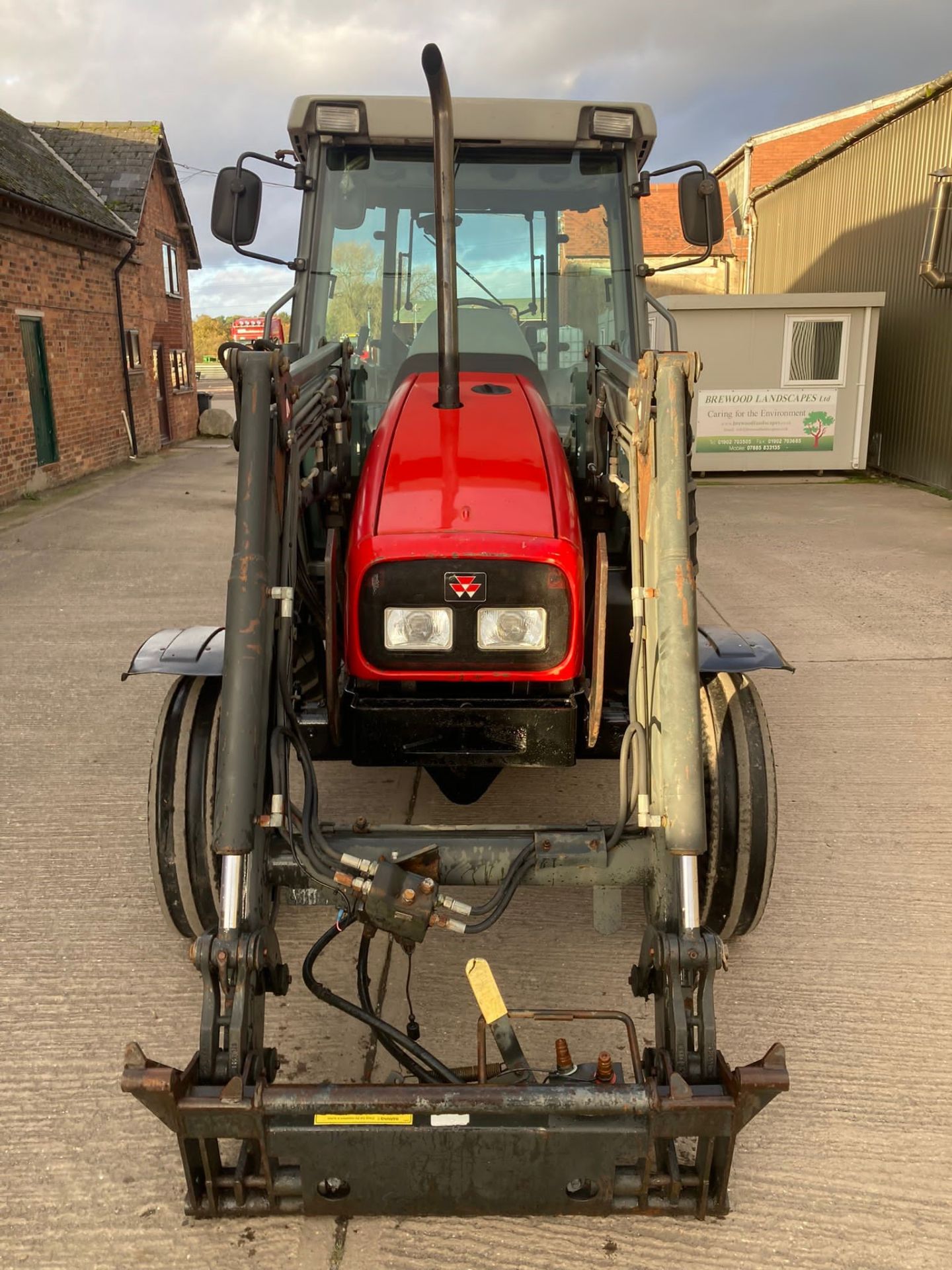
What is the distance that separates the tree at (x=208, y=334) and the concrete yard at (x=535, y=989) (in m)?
66.9

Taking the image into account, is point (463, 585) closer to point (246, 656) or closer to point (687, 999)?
point (246, 656)

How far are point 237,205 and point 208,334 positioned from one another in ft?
270

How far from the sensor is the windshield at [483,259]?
12.6 feet

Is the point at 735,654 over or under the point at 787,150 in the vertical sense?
under

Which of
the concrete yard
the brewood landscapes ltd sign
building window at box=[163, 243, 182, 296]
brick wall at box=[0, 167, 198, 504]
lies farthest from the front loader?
building window at box=[163, 243, 182, 296]

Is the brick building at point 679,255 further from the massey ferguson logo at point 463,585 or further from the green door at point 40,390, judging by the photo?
the massey ferguson logo at point 463,585

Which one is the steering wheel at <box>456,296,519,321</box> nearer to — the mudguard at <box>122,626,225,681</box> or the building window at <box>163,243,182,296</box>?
the mudguard at <box>122,626,225,681</box>

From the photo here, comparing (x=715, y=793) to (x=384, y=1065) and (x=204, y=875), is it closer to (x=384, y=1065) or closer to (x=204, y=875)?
(x=384, y=1065)

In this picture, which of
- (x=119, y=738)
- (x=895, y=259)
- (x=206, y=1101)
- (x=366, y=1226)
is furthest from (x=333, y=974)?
(x=895, y=259)

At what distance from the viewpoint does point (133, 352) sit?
18234mm

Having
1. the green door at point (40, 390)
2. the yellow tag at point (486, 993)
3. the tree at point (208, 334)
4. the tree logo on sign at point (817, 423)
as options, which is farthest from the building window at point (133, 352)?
the tree at point (208, 334)

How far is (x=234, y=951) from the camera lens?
2.17m

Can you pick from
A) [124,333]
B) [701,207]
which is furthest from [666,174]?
[124,333]

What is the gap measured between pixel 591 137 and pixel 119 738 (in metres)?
3.48
